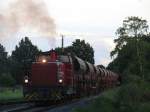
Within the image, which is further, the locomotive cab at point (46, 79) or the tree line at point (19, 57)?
the tree line at point (19, 57)

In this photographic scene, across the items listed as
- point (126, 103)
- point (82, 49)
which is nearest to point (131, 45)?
point (82, 49)

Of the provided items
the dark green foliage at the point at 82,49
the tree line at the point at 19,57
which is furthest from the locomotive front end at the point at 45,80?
the dark green foliage at the point at 82,49

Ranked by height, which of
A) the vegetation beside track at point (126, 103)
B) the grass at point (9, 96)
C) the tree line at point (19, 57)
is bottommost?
the vegetation beside track at point (126, 103)

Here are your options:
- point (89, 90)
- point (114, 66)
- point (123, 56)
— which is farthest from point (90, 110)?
point (114, 66)

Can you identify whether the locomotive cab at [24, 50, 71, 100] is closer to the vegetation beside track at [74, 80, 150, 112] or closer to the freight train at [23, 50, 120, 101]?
the freight train at [23, 50, 120, 101]

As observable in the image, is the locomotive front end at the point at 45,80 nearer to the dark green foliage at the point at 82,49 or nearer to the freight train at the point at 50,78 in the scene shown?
the freight train at the point at 50,78

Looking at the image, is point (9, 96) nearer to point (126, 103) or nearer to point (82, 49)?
point (126, 103)

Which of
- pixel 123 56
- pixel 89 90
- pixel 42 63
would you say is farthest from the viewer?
pixel 123 56

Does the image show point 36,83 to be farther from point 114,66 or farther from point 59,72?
point 114,66

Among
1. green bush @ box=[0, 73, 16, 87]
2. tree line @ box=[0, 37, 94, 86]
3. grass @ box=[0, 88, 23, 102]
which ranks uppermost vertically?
tree line @ box=[0, 37, 94, 86]

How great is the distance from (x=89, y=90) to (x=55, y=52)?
1240 cm

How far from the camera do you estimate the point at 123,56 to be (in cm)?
Answer: 9981

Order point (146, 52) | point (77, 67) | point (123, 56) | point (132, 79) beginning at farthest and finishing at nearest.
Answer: point (123, 56)
point (146, 52)
point (77, 67)
point (132, 79)

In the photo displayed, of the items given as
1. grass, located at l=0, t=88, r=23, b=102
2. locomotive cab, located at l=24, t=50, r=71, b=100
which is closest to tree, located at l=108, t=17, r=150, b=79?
grass, located at l=0, t=88, r=23, b=102
